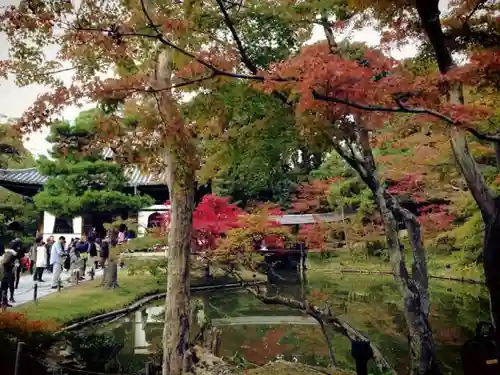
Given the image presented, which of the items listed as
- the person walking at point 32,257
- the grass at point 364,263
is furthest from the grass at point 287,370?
the grass at point 364,263

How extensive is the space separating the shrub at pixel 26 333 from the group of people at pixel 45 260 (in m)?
1.77

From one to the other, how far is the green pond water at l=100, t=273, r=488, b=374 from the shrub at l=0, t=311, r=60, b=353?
167 centimetres

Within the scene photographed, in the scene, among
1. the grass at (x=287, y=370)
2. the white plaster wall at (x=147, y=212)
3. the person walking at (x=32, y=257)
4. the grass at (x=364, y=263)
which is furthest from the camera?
the white plaster wall at (x=147, y=212)

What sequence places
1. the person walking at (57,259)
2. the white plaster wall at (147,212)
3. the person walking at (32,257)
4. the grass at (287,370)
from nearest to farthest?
1. the grass at (287,370)
2. the person walking at (57,259)
3. the person walking at (32,257)
4. the white plaster wall at (147,212)

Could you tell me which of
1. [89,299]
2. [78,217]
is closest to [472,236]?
[89,299]

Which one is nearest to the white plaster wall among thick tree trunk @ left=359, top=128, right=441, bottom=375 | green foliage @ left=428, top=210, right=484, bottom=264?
green foliage @ left=428, top=210, right=484, bottom=264

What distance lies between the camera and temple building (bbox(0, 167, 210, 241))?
766 inches

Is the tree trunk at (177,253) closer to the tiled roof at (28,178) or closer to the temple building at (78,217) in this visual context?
the tiled roof at (28,178)

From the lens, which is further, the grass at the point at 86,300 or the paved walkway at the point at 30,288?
the paved walkway at the point at 30,288

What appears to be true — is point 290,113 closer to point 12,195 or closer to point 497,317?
point 497,317

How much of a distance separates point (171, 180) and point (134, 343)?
5195 mm

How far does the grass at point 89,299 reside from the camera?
9375 millimetres

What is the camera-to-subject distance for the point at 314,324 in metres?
11.7

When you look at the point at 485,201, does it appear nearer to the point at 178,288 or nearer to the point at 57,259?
the point at 178,288
